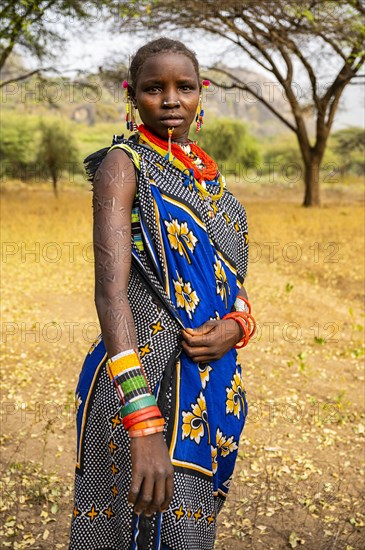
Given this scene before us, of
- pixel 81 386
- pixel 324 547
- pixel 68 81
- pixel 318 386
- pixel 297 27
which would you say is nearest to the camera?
pixel 81 386

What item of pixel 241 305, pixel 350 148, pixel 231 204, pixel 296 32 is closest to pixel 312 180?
pixel 296 32

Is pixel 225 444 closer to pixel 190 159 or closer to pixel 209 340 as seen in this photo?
pixel 209 340

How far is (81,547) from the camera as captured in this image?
1.64 metres

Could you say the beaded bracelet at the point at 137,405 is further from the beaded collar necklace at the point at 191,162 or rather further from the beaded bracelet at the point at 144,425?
the beaded collar necklace at the point at 191,162

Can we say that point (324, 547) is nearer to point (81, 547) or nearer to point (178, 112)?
point (81, 547)

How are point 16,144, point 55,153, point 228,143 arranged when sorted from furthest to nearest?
point 228,143 → point 16,144 → point 55,153

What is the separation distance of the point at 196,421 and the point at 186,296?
1.02 ft

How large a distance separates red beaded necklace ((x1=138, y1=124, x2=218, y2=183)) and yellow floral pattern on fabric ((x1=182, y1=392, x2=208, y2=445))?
0.59 metres

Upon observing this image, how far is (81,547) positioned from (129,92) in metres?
1.20

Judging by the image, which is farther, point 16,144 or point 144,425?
point 16,144

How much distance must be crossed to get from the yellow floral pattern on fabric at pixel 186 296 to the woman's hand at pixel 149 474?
1.13 feet

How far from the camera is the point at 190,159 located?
1717 millimetres

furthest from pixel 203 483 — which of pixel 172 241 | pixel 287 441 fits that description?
pixel 287 441

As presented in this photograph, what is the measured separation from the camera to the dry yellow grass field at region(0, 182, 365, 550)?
3.02 m
